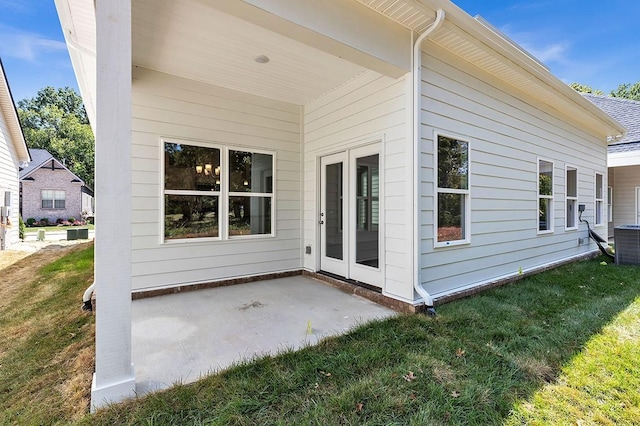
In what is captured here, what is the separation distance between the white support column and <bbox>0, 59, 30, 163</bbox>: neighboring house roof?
1055 centimetres

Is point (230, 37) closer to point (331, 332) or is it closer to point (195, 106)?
point (195, 106)

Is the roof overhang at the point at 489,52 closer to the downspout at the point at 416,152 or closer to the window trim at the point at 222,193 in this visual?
the downspout at the point at 416,152

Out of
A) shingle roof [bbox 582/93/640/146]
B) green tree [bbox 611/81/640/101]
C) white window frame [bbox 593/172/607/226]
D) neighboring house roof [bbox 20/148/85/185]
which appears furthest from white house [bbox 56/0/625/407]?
green tree [bbox 611/81/640/101]

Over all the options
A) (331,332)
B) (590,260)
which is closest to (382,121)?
(331,332)

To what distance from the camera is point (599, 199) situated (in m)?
7.97

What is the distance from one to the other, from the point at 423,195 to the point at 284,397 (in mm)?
2649

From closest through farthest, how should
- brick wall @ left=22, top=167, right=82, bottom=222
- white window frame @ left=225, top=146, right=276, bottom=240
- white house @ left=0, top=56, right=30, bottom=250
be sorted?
white window frame @ left=225, top=146, right=276, bottom=240
white house @ left=0, top=56, right=30, bottom=250
brick wall @ left=22, top=167, right=82, bottom=222

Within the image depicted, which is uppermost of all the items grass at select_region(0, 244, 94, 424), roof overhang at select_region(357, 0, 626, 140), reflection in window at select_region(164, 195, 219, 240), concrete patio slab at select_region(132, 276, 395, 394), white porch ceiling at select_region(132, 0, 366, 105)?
roof overhang at select_region(357, 0, 626, 140)

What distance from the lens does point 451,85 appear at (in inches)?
159

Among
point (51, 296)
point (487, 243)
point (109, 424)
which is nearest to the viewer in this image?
point (109, 424)

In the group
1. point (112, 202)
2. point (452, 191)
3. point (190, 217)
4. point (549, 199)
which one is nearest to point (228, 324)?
point (112, 202)

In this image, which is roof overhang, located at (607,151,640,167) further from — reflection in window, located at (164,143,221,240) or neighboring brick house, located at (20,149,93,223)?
neighboring brick house, located at (20,149,93,223)

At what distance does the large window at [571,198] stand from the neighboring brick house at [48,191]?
27433 mm

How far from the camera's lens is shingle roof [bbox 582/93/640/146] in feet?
31.6
